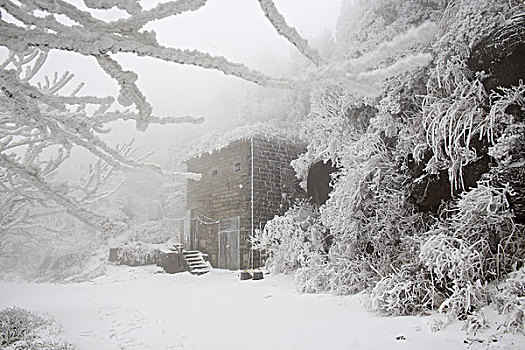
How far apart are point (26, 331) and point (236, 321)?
316 cm

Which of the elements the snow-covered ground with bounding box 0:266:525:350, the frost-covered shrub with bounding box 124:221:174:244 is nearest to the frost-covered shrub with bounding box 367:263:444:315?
the snow-covered ground with bounding box 0:266:525:350

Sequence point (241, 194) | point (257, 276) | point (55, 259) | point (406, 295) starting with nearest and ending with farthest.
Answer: point (406, 295), point (257, 276), point (241, 194), point (55, 259)

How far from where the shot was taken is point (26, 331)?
5277 mm

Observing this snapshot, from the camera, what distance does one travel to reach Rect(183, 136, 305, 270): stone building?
→ 1320 centimetres

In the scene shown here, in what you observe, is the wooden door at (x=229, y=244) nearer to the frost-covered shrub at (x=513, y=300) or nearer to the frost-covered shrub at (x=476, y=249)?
the frost-covered shrub at (x=476, y=249)

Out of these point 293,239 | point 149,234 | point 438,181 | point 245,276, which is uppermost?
point 438,181

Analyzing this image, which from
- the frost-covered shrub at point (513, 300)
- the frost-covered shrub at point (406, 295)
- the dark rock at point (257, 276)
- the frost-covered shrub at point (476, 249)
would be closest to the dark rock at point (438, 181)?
the frost-covered shrub at point (476, 249)

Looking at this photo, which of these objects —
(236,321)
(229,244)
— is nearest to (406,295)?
(236,321)

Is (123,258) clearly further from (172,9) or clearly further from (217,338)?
(172,9)

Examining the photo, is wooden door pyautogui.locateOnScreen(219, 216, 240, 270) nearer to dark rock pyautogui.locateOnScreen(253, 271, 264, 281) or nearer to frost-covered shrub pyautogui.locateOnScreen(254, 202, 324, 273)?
frost-covered shrub pyautogui.locateOnScreen(254, 202, 324, 273)

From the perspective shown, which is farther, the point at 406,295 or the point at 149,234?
the point at 149,234

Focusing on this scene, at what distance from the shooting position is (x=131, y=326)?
231 inches

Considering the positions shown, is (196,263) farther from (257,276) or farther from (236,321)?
(236,321)

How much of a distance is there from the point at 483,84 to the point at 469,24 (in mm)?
1171
